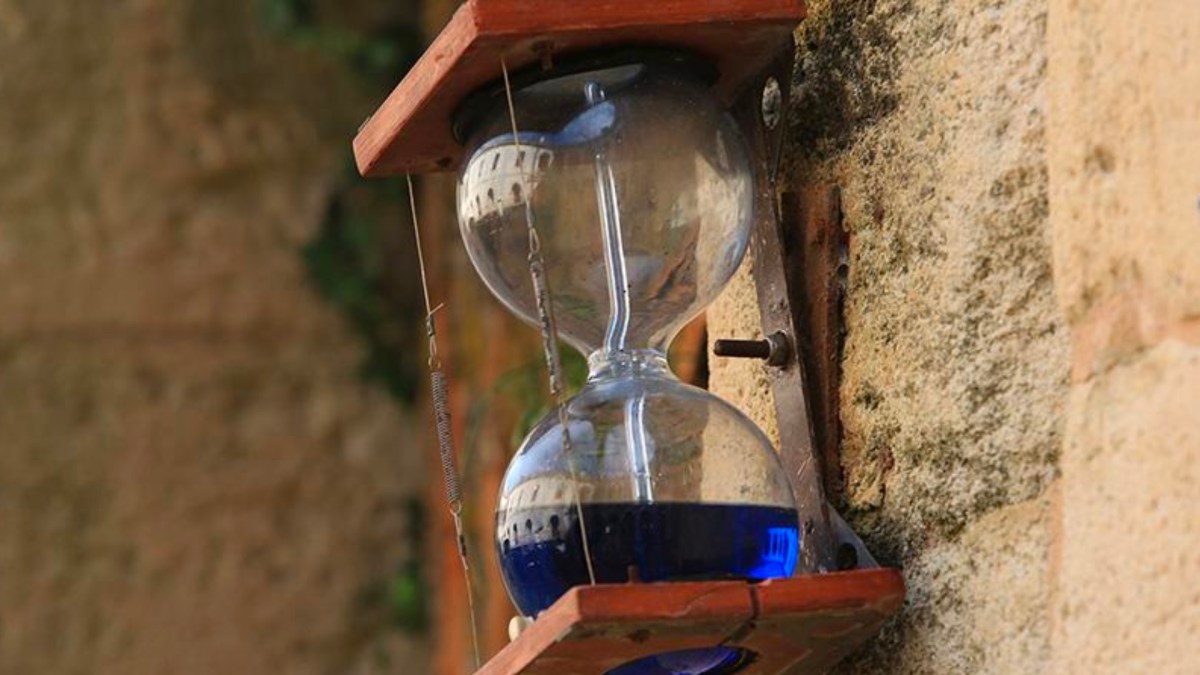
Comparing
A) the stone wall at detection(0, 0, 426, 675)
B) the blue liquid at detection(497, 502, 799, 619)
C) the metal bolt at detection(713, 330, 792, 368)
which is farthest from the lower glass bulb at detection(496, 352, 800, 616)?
the stone wall at detection(0, 0, 426, 675)

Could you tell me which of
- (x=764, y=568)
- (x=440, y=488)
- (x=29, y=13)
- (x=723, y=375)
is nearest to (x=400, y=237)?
(x=440, y=488)

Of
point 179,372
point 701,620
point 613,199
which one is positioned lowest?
point 701,620


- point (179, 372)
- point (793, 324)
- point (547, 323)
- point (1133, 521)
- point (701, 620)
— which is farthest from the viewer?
point (179, 372)

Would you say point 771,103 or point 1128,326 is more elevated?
point 771,103

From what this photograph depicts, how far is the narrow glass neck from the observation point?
1205 millimetres

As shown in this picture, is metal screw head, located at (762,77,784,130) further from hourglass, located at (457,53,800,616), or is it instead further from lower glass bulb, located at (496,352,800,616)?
lower glass bulb, located at (496,352,800,616)

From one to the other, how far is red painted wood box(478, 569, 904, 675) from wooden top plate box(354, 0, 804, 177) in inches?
12.2

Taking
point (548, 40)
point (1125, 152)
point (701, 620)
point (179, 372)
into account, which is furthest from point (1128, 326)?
point (179, 372)

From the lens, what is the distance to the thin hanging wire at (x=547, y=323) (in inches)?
43.7

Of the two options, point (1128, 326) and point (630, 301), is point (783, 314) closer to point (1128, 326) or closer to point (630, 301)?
point (630, 301)

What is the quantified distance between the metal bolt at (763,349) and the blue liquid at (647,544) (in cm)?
16

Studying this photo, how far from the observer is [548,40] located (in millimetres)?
1162

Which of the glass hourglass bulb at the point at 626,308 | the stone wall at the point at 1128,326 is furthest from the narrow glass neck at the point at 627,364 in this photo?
the stone wall at the point at 1128,326

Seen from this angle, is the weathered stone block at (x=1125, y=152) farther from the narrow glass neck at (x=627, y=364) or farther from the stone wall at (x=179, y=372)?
the stone wall at (x=179, y=372)
